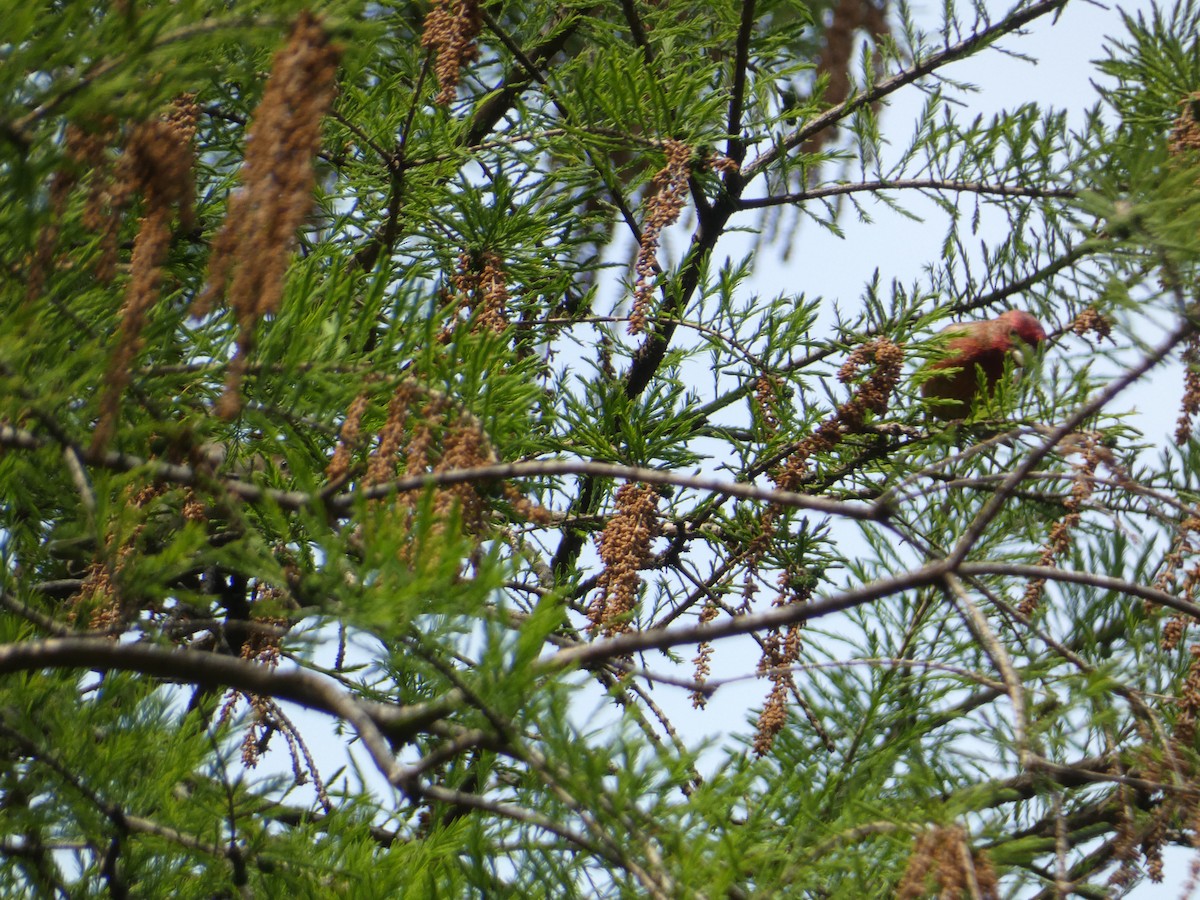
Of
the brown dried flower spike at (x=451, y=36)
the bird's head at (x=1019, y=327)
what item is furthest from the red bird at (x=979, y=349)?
the brown dried flower spike at (x=451, y=36)

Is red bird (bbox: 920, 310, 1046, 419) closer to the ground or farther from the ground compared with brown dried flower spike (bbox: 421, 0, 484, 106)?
closer to the ground

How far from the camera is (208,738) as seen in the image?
1280mm

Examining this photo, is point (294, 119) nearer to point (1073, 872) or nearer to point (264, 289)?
point (264, 289)

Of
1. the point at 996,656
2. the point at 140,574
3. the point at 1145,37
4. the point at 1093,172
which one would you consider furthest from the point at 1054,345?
the point at 140,574

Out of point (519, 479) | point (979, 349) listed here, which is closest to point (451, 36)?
point (519, 479)

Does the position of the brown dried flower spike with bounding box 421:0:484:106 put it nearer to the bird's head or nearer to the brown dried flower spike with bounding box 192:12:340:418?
the brown dried flower spike with bounding box 192:12:340:418

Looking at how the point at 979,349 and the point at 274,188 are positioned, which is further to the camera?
the point at 979,349

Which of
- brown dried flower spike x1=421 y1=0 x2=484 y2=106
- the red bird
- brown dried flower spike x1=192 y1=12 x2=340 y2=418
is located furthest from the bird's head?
brown dried flower spike x1=192 y1=12 x2=340 y2=418

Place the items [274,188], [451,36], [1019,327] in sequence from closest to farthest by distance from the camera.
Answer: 1. [274,188]
2. [451,36]
3. [1019,327]

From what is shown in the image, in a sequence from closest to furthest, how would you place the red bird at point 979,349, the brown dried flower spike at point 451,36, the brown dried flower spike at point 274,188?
1. the brown dried flower spike at point 274,188
2. the brown dried flower spike at point 451,36
3. the red bird at point 979,349

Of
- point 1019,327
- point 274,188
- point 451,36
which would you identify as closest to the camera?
point 274,188

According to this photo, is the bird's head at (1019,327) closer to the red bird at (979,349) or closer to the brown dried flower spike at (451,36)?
the red bird at (979,349)

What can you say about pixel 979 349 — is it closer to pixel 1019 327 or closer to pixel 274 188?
pixel 1019 327

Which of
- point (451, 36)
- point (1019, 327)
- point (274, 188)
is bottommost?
point (274, 188)
